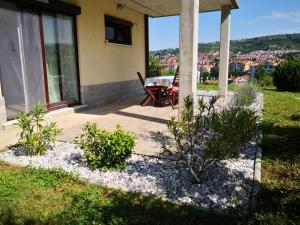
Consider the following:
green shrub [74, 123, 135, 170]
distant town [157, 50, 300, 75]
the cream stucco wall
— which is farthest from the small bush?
the cream stucco wall

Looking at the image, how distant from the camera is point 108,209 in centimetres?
281

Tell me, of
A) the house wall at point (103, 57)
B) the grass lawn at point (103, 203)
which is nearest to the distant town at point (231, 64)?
the house wall at point (103, 57)

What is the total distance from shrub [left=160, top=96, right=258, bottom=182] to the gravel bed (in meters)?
0.23

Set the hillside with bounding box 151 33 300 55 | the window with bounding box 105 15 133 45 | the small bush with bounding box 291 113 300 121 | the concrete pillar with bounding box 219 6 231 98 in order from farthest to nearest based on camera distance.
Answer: the hillside with bounding box 151 33 300 55
the concrete pillar with bounding box 219 6 231 98
the window with bounding box 105 15 133 45
the small bush with bounding box 291 113 300 121

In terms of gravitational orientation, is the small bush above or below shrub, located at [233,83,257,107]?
below

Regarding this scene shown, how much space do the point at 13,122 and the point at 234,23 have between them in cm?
896

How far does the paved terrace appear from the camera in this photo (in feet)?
16.6

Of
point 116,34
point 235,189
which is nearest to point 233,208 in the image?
point 235,189

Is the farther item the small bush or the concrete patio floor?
the small bush

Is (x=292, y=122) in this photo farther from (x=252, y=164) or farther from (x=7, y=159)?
(x=7, y=159)

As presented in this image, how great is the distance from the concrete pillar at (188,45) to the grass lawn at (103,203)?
2264 mm

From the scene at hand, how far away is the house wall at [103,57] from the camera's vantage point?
833 centimetres

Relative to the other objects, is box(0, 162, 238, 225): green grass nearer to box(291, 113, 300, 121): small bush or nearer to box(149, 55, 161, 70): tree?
box(291, 113, 300, 121): small bush

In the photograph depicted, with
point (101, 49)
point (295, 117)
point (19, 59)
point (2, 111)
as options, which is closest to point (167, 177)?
point (2, 111)
